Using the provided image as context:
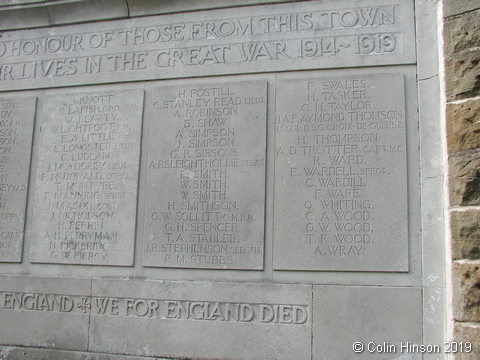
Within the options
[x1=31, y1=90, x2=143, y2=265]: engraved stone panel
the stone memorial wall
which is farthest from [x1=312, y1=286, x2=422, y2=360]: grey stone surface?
[x1=31, y1=90, x2=143, y2=265]: engraved stone panel

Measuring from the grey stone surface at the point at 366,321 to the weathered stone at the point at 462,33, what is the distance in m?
2.20

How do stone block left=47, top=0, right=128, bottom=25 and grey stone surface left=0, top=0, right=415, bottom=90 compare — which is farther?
stone block left=47, top=0, right=128, bottom=25

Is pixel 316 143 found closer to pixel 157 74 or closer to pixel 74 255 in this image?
pixel 157 74

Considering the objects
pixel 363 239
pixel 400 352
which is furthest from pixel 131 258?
pixel 400 352

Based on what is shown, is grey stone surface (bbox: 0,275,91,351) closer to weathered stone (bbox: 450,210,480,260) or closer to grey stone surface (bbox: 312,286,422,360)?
grey stone surface (bbox: 312,286,422,360)

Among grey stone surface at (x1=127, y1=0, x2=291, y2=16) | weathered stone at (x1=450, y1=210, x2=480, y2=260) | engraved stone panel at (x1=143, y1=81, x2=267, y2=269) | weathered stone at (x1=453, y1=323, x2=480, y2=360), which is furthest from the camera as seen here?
grey stone surface at (x1=127, y1=0, x2=291, y2=16)

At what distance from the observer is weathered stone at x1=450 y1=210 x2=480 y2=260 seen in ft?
13.1

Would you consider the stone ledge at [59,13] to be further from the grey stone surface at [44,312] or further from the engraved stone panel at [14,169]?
the grey stone surface at [44,312]

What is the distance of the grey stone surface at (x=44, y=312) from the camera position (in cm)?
504

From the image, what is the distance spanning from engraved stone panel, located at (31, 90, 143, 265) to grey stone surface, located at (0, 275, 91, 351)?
0.27 m

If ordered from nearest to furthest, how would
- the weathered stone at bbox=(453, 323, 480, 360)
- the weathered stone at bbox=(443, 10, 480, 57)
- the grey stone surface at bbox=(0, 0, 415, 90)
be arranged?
the weathered stone at bbox=(453, 323, 480, 360) < the weathered stone at bbox=(443, 10, 480, 57) < the grey stone surface at bbox=(0, 0, 415, 90)

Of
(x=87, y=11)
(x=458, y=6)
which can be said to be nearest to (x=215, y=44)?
(x=87, y=11)

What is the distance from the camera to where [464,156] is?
13.6 feet

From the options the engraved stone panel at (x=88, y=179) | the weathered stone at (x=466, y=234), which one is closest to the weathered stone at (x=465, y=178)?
the weathered stone at (x=466, y=234)
